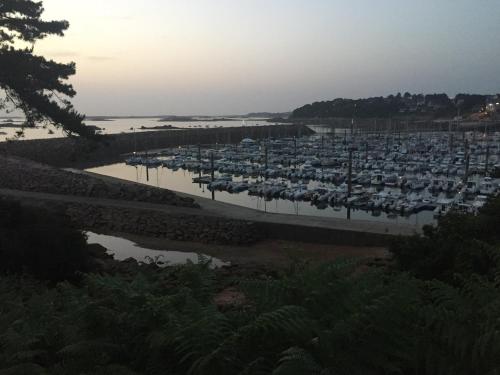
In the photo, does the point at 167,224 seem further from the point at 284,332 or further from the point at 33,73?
the point at 284,332

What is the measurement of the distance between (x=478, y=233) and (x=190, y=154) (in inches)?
2310

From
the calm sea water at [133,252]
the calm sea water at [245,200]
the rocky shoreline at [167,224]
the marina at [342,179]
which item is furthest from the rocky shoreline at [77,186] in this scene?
the marina at [342,179]

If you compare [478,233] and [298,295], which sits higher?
[298,295]

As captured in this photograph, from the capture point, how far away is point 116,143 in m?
75.8

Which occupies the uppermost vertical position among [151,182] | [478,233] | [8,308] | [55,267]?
[8,308]

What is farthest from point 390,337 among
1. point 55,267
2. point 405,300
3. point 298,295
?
point 55,267

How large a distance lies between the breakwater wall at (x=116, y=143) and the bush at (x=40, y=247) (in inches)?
150

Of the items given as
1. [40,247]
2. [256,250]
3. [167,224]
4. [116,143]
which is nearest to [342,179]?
[167,224]

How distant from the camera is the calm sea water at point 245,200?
32.1 m

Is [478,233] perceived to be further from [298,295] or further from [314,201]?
[314,201]

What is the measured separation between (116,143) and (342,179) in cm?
4324

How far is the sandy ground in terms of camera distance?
1788cm

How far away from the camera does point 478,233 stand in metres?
8.78

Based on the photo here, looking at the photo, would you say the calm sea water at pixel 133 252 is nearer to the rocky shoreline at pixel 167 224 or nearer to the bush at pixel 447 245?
the rocky shoreline at pixel 167 224
